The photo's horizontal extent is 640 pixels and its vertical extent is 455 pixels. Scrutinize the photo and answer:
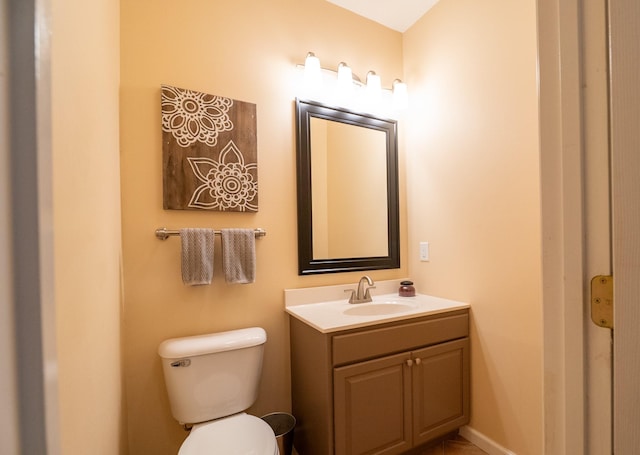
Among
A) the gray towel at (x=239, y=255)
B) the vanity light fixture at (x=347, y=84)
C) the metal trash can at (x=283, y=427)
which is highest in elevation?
the vanity light fixture at (x=347, y=84)

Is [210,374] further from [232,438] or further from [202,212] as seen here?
[202,212]

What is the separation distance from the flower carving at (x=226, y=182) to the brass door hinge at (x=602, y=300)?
4.50ft

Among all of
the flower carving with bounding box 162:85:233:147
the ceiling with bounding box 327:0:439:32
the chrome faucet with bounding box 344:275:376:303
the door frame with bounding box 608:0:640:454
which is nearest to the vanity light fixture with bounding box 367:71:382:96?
the ceiling with bounding box 327:0:439:32

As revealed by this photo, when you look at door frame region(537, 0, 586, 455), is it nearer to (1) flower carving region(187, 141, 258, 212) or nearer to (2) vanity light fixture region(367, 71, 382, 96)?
(1) flower carving region(187, 141, 258, 212)

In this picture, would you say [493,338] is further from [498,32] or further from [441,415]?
[498,32]

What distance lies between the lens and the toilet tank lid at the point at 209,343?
1.23 metres

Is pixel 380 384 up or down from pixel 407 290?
down

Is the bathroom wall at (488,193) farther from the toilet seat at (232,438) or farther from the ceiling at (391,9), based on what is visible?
the toilet seat at (232,438)

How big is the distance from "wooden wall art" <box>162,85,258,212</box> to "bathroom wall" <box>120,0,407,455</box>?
53 millimetres

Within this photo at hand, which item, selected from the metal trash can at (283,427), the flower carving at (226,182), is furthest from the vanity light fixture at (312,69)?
the metal trash can at (283,427)

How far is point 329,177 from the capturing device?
5.99ft

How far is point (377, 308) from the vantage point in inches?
68.4

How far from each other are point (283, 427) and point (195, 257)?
39.9 inches

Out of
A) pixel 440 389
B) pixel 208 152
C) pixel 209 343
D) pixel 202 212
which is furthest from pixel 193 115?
pixel 440 389
